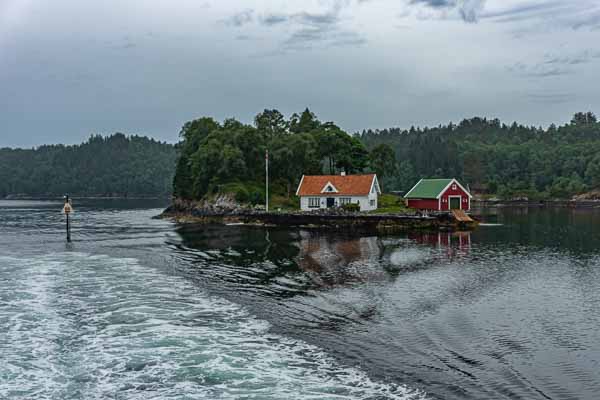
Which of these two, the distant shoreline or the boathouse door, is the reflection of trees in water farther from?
the distant shoreline

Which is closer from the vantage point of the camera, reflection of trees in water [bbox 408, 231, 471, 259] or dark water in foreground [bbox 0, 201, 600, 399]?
dark water in foreground [bbox 0, 201, 600, 399]

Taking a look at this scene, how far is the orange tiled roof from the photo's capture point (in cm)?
6975

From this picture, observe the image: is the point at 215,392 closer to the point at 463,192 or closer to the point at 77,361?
the point at 77,361

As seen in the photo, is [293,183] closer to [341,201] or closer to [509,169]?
[341,201]

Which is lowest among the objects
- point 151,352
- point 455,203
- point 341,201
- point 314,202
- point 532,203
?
point 151,352

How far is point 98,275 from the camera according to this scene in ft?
104

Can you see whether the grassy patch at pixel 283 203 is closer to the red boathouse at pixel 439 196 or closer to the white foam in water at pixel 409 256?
the red boathouse at pixel 439 196

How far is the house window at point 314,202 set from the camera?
72.0m

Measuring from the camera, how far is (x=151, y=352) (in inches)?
685

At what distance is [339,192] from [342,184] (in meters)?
1.45

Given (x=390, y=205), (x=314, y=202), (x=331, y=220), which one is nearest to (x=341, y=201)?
(x=314, y=202)

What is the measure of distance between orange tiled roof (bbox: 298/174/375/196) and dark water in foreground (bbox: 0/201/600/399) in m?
29.6

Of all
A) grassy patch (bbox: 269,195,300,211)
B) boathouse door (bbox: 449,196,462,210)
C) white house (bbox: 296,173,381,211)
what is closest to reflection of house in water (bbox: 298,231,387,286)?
white house (bbox: 296,173,381,211)

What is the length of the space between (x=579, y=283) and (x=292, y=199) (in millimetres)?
57551
